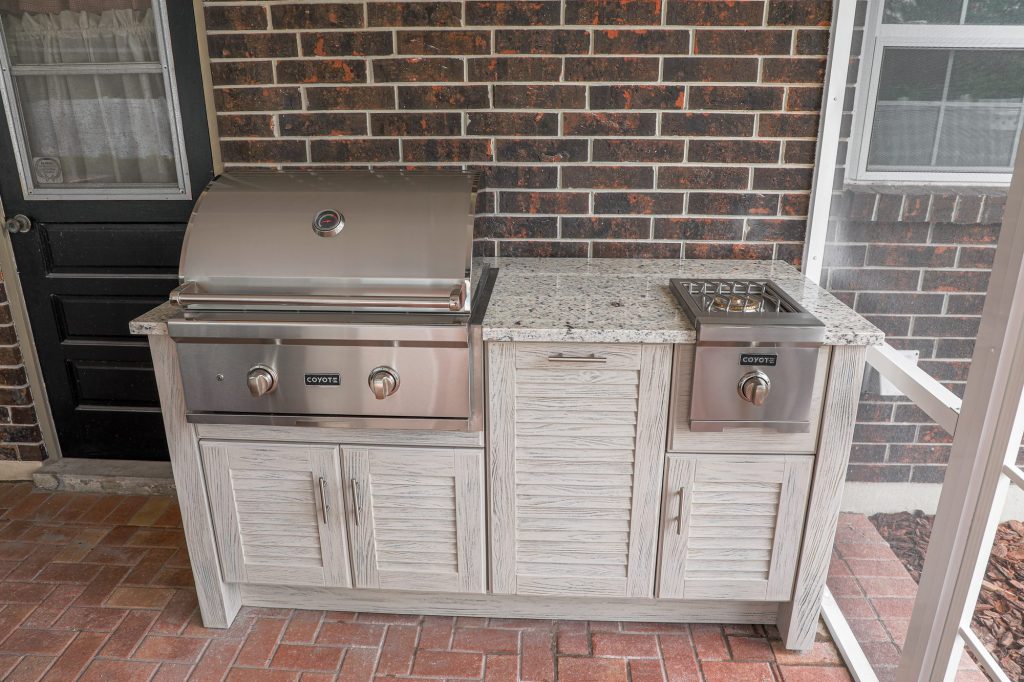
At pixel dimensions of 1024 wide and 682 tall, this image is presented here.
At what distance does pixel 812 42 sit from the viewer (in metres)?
2.11

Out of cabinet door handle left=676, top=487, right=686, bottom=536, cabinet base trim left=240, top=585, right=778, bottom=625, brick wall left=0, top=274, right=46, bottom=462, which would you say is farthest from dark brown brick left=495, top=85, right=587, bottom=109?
brick wall left=0, top=274, right=46, bottom=462

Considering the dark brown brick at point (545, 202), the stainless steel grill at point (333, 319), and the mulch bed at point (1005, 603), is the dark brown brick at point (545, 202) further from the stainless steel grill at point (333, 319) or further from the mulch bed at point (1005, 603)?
the mulch bed at point (1005, 603)

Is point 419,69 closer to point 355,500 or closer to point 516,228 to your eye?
point 516,228

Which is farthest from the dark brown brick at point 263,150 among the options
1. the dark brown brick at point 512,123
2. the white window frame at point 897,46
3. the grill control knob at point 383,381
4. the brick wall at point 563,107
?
the white window frame at point 897,46

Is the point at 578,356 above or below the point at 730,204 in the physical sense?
below

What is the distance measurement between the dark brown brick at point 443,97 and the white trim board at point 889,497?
1606 mm

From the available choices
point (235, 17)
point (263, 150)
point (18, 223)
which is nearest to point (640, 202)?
point (263, 150)

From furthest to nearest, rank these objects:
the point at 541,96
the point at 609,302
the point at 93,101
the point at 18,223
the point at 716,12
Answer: the point at 18,223 < the point at 93,101 < the point at 541,96 < the point at 716,12 < the point at 609,302

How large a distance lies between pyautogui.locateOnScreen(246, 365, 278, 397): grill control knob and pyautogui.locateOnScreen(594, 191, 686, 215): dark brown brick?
1181mm

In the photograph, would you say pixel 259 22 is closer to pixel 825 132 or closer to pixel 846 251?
pixel 825 132

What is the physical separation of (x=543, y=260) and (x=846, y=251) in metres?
0.94

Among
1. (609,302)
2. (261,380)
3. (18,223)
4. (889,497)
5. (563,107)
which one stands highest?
(563,107)

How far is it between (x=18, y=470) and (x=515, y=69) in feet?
8.38

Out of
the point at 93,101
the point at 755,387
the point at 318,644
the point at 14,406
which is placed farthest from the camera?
the point at 14,406
